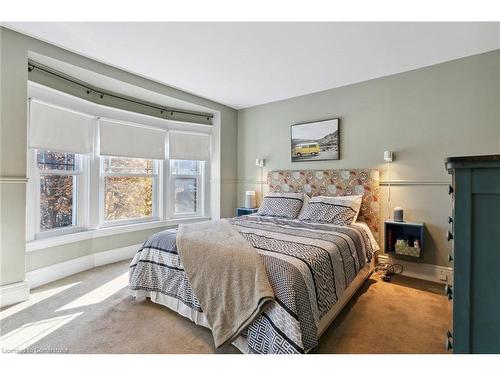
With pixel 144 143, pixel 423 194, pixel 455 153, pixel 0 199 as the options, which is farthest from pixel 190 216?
pixel 455 153

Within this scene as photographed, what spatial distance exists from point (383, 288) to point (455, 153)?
1668 mm

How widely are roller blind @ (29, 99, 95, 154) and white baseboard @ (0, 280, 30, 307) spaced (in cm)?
137

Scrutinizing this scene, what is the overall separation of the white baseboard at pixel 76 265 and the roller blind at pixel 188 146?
62.6 inches

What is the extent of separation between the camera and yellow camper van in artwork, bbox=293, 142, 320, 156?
3626 mm

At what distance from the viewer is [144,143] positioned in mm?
3740

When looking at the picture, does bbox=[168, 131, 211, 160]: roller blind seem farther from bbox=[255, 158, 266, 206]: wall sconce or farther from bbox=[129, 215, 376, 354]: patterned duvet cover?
bbox=[129, 215, 376, 354]: patterned duvet cover

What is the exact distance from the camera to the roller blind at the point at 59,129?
102 inches

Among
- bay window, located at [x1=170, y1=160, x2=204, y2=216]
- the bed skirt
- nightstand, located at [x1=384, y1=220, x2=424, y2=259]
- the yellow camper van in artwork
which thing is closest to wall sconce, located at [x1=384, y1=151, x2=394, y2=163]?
nightstand, located at [x1=384, y1=220, x2=424, y2=259]

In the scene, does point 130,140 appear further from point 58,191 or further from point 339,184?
point 339,184

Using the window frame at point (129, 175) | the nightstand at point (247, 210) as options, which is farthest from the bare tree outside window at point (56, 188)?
the nightstand at point (247, 210)

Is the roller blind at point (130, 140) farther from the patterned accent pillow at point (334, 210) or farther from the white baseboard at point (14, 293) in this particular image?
the patterned accent pillow at point (334, 210)

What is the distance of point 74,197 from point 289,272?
302 centimetres

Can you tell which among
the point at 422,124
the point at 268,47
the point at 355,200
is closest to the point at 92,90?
the point at 268,47
